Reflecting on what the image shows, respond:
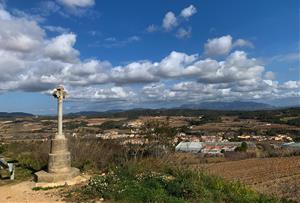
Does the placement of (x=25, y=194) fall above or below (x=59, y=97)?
below

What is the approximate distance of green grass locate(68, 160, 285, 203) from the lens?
27.6 feet

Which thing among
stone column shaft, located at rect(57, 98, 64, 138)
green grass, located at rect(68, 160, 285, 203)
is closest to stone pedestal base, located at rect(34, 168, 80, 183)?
stone column shaft, located at rect(57, 98, 64, 138)

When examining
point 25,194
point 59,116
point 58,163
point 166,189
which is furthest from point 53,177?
point 166,189

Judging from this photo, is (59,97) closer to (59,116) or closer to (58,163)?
(59,116)

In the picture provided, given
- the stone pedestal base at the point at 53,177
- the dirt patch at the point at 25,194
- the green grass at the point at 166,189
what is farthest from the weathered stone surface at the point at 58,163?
the green grass at the point at 166,189

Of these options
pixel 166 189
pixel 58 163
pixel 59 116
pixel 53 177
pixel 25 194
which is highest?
pixel 59 116

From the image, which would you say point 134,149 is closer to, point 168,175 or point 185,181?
point 168,175

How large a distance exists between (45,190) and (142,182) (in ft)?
9.49

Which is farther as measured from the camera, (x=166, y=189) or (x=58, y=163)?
(x=58, y=163)

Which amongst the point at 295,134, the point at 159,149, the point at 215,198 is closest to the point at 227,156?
the point at 159,149

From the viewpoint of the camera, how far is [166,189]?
8938 mm

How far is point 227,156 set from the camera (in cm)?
3119

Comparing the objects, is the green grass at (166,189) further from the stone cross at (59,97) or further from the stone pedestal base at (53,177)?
the stone cross at (59,97)

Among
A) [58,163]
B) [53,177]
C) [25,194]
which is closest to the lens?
[25,194]
